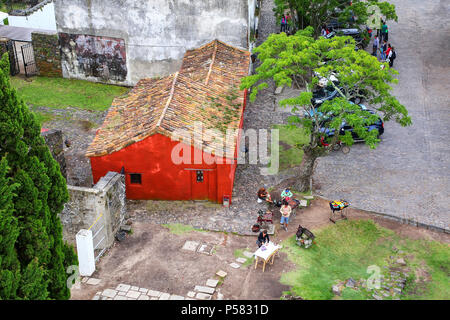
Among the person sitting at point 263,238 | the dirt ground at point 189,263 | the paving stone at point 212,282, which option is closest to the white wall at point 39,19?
the dirt ground at point 189,263

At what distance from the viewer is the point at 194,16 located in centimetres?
3447

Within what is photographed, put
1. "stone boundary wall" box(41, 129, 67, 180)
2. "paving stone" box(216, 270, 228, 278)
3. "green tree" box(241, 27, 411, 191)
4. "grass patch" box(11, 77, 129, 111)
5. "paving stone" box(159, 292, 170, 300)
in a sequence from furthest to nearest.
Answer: "grass patch" box(11, 77, 129, 111), "stone boundary wall" box(41, 129, 67, 180), "green tree" box(241, 27, 411, 191), "paving stone" box(216, 270, 228, 278), "paving stone" box(159, 292, 170, 300)

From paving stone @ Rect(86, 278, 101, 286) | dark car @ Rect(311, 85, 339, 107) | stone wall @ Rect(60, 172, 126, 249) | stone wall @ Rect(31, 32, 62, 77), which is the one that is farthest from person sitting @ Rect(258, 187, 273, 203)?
stone wall @ Rect(31, 32, 62, 77)

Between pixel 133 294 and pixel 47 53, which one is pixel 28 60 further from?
pixel 133 294

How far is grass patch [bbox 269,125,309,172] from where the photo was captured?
29423 millimetres

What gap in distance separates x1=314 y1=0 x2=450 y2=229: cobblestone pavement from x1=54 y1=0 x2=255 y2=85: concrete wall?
11.0 metres

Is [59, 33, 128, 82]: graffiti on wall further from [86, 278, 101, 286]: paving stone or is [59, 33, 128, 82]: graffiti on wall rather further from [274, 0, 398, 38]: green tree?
[86, 278, 101, 286]: paving stone

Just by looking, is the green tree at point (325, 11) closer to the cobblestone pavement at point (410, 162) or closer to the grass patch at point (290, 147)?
the cobblestone pavement at point (410, 162)

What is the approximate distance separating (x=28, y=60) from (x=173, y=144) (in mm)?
21539

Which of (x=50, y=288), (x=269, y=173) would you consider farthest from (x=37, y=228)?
(x=269, y=173)

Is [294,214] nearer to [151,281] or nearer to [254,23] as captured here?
[151,281]

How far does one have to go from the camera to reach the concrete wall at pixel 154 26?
3416cm

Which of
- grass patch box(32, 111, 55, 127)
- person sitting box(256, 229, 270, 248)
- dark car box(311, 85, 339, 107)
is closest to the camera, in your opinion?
person sitting box(256, 229, 270, 248)

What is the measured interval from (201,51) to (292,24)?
24.3 ft
